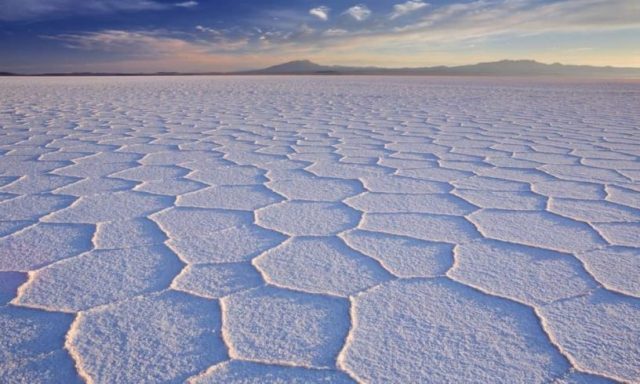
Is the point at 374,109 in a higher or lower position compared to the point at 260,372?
lower

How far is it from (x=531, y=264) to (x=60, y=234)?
1.35m

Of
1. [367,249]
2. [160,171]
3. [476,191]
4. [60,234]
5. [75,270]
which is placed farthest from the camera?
[160,171]

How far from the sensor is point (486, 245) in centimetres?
150

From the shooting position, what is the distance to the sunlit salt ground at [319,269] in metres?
0.94

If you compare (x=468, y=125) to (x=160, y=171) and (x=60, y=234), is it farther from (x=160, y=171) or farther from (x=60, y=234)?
(x=60, y=234)

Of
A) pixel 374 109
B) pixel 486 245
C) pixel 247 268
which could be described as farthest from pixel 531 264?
pixel 374 109

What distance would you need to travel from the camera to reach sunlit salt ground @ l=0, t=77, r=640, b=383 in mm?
941

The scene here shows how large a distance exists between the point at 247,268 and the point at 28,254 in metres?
0.60

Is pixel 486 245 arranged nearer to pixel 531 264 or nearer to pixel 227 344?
pixel 531 264

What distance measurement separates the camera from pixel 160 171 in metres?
2.51

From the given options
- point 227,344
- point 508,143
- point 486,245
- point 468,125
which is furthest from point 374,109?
point 227,344

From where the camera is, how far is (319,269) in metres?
1.34

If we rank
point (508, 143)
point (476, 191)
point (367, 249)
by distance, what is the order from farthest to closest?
point (508, 143) < point (476, 191) < point (367, 249)

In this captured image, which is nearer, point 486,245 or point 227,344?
point 227,344
